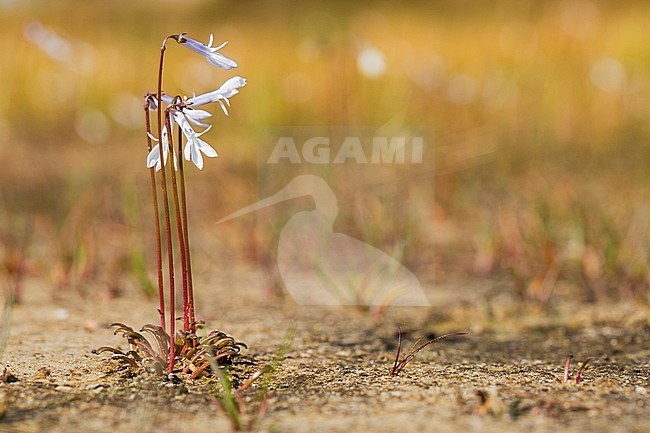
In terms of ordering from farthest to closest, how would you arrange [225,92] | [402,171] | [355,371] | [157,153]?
[402,171]
[355,371]
[157,153]
[225,92]

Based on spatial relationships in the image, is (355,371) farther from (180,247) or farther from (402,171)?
(402,171)

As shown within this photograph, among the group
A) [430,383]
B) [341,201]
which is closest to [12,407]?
[430,383]

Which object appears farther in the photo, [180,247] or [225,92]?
[180,247]

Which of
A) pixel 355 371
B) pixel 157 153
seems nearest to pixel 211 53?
pixel 157 153

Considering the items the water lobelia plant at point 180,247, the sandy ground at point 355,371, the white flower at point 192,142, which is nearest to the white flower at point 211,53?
the water lobelia plant at point 180,247

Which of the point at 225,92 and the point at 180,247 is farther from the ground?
Result: the point at 225,92

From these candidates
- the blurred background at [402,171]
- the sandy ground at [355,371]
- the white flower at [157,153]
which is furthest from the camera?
the blurred background at [402,171]

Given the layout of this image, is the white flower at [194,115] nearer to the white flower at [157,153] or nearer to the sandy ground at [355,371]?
the white flower at [157,153]

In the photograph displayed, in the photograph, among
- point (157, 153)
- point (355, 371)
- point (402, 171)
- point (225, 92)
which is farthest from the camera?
point (402, 171)
